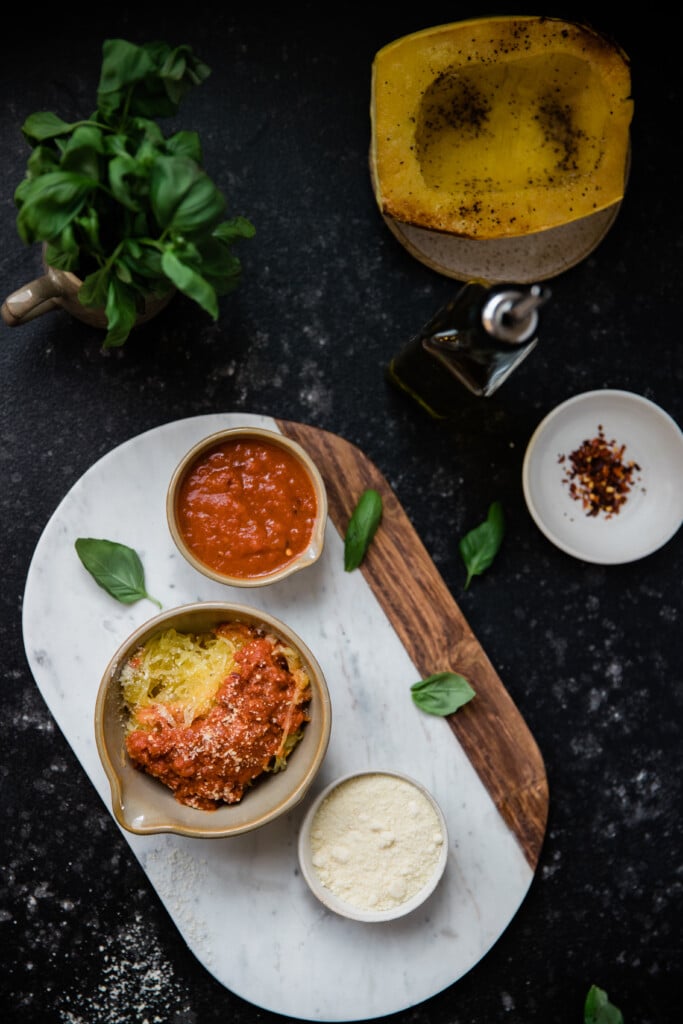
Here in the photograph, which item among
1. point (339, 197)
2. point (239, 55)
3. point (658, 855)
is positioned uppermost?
point (239, 55)

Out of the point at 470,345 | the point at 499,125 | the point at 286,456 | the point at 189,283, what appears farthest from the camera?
Result: the point at 499,125

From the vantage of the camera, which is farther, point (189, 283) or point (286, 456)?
point (286, 456)

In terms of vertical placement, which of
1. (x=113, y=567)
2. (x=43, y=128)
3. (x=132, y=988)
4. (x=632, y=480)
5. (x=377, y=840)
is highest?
(x=43, y=128)

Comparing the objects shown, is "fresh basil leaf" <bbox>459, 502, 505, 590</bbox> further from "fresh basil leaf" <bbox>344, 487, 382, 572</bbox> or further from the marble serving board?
"fresh basil leaf" <bbox>344, 487, 382, 572</bbox>

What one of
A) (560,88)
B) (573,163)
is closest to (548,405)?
(573,163)

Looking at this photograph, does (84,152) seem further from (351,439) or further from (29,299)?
(351,439)

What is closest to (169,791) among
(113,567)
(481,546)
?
(113,567)

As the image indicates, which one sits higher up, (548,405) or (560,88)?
(560,88)

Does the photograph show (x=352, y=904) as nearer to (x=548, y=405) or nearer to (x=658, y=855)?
(x=658, y=855)
